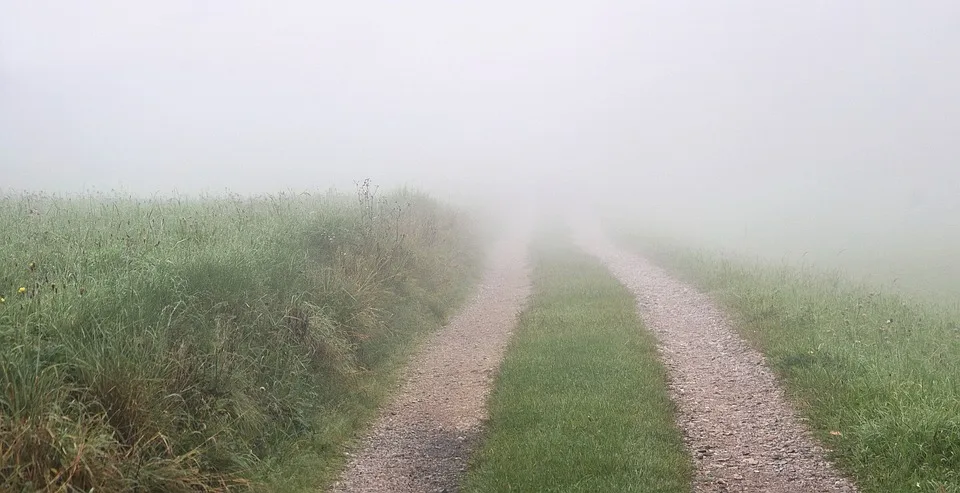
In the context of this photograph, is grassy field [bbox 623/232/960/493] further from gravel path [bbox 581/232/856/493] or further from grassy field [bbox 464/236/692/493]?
grassy field [bbox 464/236/692/493]

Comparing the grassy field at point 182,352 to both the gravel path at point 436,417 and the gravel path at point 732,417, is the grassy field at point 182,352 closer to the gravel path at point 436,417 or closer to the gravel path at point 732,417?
the gravel path at point 436,417

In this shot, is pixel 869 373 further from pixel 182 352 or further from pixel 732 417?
pixel 182 352

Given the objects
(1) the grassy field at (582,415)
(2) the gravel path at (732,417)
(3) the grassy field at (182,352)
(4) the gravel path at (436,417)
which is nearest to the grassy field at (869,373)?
(2) the gravel path at (732,417)

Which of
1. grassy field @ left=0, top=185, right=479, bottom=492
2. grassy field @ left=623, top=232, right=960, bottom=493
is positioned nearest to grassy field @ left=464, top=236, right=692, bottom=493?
grassy field @ left=623, top=232, right=960, bottom=493

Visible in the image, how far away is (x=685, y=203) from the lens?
74.5 meters

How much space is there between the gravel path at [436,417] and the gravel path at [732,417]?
2.88 metres

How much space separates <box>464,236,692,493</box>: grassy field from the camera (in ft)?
19.5

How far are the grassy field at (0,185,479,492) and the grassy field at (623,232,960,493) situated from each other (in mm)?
5940

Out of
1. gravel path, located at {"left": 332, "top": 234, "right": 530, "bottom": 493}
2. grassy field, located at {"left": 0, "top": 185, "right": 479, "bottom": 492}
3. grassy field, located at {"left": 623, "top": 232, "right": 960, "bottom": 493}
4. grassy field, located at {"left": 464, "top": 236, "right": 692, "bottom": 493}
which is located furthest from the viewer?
gravel path, located at {"left": 332, "top": 234, "right": 530, "bottom": 493}

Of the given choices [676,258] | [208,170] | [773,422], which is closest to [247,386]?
[773,422]

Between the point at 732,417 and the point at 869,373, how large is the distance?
2.01m

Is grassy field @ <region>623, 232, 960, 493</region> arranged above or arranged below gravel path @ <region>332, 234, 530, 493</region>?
above

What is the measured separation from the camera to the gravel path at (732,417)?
19.6ft

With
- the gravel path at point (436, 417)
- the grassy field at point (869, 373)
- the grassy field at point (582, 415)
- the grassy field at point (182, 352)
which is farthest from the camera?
the gravel path at point (436, 417)
